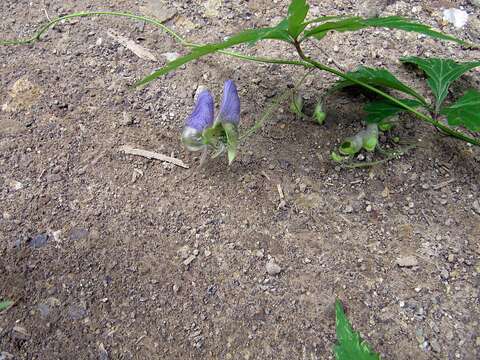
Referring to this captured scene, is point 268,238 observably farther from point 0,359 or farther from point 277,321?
point 0,359

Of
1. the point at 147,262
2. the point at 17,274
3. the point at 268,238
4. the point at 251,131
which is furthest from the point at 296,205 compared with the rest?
the point at 17,274

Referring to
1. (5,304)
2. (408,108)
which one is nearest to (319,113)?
(408,108)

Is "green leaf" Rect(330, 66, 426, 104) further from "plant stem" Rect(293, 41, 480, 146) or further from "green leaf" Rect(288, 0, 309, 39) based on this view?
"green leaf" Rect(288, 0, 309, 39)

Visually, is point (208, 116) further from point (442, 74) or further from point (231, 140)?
point (442, 74)

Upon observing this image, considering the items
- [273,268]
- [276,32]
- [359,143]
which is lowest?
[273,268]

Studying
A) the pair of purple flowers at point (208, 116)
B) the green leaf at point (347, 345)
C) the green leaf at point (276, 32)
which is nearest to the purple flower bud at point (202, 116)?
the pair of purple flowers at point (208, 116)

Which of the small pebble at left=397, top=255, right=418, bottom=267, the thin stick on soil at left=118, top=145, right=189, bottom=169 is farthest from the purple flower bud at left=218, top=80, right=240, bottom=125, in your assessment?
the small pebble at left=397, top=255, right=418, bottom=267

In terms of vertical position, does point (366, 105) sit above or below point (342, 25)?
below
